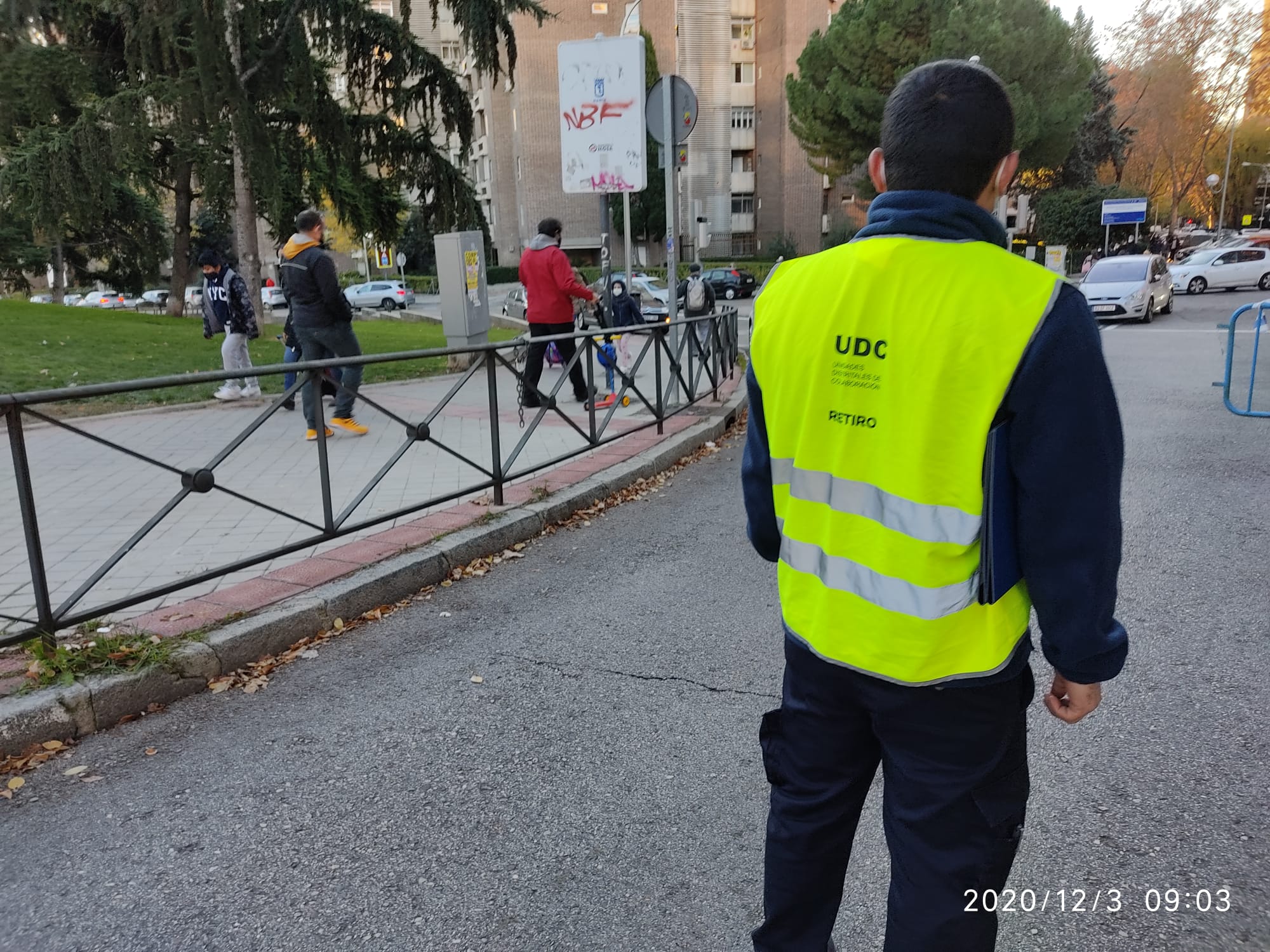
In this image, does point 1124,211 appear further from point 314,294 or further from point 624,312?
point 314,294

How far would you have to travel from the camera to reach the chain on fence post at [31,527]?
11.8ft

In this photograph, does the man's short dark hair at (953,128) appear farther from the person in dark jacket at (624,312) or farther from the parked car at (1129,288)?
the parked car at (1129,288)

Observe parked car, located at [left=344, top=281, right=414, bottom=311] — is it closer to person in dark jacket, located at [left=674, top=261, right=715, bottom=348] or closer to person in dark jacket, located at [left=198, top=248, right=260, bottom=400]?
person in dark jacket, located at [left=674, top=261, right=715, bottom=348]

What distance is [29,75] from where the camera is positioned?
679 inches

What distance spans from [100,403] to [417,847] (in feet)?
9.20

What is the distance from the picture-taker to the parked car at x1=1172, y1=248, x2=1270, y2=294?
94.3 ft

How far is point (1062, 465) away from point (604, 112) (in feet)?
27.6

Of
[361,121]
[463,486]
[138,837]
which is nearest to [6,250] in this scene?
[361,121]

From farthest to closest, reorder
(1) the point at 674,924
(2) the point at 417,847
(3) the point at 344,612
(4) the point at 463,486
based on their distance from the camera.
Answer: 1. (4) the point at 463,486
2. (3) the point at 344,612
3. (2) the point at 417,847
4. (1) the point at 674,924

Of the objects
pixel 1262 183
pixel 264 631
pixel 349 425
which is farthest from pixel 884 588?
pixel 1262 183

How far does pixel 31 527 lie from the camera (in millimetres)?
3646

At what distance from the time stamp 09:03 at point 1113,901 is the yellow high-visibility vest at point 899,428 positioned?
1.13m

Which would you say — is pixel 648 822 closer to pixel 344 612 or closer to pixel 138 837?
pixel 138 837

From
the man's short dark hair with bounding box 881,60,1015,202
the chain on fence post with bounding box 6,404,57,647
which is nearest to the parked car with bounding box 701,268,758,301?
the chain on fence post with bounding box 6,404,57,647
